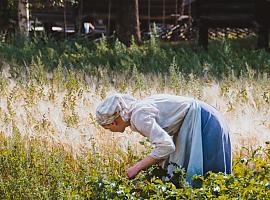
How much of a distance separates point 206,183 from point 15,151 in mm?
2148

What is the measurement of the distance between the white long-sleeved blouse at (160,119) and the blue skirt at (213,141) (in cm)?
18

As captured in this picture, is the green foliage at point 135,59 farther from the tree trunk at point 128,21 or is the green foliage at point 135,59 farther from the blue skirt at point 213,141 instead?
the blue skirt at point 213,141

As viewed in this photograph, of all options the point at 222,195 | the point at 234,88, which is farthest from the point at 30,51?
the point at 222,195

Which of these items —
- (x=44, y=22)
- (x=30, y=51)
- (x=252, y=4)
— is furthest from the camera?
(x=44, y=22)

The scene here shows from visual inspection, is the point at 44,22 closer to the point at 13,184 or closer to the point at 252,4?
the point at 252,4

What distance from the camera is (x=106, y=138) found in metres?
6.38

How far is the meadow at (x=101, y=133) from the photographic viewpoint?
4.39m

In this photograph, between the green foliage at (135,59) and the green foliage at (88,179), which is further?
the green foliage at (135,59)

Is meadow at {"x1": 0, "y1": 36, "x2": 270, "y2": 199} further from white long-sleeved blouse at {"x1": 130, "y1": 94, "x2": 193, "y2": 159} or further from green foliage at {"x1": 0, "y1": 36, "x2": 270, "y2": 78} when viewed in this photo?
white long-sleeved blouse at {"x1": 130, "y1": 94, "x2": 193, "y2": 159}

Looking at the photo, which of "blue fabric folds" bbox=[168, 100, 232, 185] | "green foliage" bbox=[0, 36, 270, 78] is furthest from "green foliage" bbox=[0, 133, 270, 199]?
"green foliage" bbox=[0, 36, 270, 78]

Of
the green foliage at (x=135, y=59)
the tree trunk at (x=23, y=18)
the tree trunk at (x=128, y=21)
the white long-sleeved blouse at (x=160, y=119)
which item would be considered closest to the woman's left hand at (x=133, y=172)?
the white long-sleeved blouse at (x=160, y=119)

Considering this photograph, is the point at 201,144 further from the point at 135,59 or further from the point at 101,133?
the point at 135,59

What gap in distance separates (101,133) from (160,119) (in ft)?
6.28

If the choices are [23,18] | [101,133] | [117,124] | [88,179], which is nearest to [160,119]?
[117,124]
